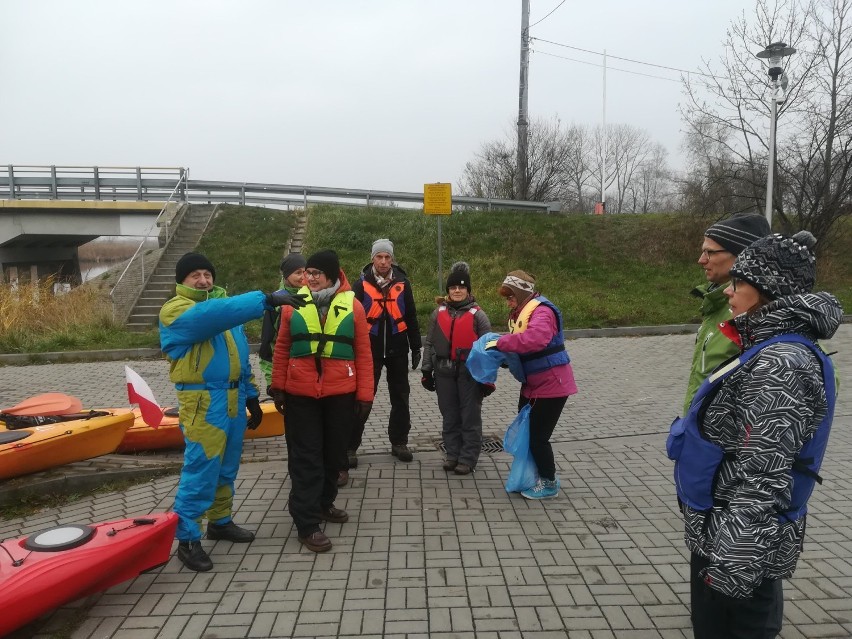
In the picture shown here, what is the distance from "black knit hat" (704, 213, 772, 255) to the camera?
2.86m

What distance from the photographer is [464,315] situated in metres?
5.20

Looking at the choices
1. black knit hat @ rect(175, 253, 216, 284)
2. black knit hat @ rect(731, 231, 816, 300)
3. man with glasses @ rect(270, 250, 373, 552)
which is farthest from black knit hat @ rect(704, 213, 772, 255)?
black knit hat @ rect(175, 253, 216, 284)

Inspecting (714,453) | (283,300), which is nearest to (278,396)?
(283,300)

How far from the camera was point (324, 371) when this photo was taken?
3908 millimetres

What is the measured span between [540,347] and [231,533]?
2369 mm

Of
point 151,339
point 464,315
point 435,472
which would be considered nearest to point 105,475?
point 435,472

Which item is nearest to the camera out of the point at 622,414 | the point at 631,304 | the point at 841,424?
the point at 841,424

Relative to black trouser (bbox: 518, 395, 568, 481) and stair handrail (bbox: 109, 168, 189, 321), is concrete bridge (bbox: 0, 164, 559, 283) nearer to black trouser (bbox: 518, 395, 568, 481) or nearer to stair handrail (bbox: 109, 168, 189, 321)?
stair handrail (bbox: 109, 168, 189, 321)

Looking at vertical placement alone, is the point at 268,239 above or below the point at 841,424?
above

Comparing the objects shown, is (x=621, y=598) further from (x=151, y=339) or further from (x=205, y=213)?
(x=205, y=213)

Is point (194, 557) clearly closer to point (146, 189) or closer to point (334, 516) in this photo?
point (334, 516)

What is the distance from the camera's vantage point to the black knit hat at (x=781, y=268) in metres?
1.99

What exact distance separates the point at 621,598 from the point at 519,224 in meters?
17.7

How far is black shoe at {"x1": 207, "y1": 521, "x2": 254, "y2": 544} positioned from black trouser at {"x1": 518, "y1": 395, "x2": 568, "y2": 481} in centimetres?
206
